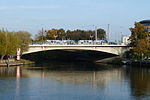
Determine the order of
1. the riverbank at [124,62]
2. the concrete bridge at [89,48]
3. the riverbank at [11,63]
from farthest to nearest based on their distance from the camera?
1. the concrete bridge at [89,48]
2. the riverbank at [124,62]
3. the riverbank at [11,63]

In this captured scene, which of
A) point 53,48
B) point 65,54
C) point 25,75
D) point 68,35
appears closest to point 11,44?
point 53,48

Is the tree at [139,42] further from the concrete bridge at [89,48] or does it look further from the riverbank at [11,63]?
the riverbank at [11,63]

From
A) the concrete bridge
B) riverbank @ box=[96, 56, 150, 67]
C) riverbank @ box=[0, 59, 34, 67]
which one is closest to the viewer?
riverbank @ box=[0, 59, 34, 67]

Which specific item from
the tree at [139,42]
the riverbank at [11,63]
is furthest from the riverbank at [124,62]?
the riverbank at [11,63]

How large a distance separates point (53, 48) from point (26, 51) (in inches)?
186

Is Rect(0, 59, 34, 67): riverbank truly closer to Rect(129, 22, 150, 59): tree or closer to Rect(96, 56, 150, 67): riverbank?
Rect(96, 56, 150, 67): riverbank

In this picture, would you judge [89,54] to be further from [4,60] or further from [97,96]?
[97,96]

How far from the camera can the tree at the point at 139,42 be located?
198 feet

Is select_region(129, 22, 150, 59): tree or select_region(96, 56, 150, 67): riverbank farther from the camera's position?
select_region(129, 22, 150, 59): tree

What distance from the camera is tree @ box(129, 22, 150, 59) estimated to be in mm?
60281

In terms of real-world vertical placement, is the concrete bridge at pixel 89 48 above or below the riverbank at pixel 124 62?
above

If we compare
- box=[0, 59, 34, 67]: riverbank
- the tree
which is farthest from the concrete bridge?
box=[0, 59, 34, 67]: riverbank

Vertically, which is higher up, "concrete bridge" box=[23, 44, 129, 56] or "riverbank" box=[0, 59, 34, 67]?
"concrete bridge" box=[23, 44, 129, 56]

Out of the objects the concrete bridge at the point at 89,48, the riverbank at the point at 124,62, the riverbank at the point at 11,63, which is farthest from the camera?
the concrete bridge at the point at 89,48
